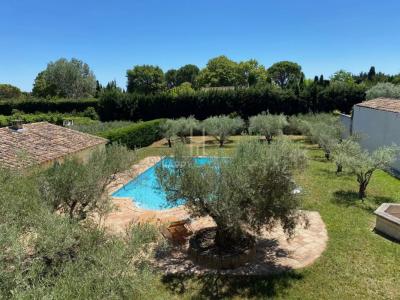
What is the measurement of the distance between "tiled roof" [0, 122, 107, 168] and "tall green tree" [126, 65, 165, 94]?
6914 centimetres

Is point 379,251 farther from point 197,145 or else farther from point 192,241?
point 197,145

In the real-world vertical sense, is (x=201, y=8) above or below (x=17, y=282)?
above

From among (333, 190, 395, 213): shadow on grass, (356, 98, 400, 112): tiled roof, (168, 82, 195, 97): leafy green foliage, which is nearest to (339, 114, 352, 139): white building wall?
(356, 98, 400, 112): tiled roof

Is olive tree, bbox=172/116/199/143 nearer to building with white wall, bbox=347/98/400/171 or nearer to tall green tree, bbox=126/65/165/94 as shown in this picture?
building with white wall, bbox=347/98/400/171

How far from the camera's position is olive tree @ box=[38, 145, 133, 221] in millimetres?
8953

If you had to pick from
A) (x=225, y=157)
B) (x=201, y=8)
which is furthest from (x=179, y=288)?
(x=201, y=8)

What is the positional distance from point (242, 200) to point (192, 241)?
2.95 meters

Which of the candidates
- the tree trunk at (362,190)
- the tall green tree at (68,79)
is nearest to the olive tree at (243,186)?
the tree trunk at (362,190)

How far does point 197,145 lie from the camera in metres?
29.0

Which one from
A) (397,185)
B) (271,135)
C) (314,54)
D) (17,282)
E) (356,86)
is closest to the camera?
(17,282)

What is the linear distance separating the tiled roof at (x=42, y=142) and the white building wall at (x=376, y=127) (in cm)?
1739

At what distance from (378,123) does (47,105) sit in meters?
44.5

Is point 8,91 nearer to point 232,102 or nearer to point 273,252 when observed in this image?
point 232,102

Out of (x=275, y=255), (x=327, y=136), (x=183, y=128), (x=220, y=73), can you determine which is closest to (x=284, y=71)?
(x=220, y=73)
